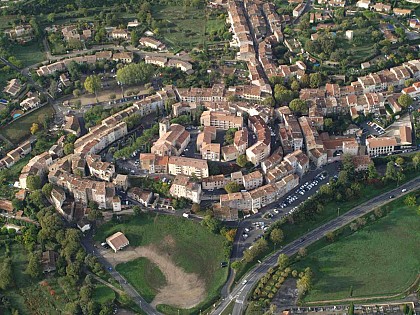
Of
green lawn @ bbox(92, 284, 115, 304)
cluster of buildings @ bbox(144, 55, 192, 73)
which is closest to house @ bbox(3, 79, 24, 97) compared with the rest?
cluster of buildings @ bbox(144, 55, 192, 73)

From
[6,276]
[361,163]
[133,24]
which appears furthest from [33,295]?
[133,24]

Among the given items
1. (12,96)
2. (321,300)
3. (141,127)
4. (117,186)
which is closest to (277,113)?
(141,127)

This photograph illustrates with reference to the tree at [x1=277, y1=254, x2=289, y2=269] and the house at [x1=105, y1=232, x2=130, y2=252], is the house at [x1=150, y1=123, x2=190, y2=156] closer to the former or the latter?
the house at [x1=105, y1=232, x2=130, y2=252]

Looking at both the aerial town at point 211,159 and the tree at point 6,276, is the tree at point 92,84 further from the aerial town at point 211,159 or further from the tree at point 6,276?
the tree at point 6,276

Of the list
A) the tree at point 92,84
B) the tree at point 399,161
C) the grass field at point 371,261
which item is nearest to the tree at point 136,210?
the grass field at point 371,261

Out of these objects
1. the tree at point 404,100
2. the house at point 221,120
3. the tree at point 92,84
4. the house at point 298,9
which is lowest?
the house at point 221,120

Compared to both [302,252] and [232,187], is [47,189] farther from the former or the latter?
[302,252]
